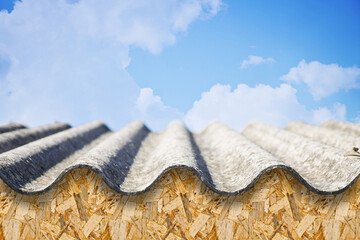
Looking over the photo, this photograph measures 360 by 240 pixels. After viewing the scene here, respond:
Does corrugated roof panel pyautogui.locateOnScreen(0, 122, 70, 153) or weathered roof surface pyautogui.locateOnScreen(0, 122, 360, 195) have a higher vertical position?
corrugated roof panel pyautogui.locateOnScreen(0, 122, 70, 153)

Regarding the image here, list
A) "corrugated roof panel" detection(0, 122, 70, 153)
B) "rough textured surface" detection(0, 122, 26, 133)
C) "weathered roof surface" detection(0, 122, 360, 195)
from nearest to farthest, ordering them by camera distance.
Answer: "weathered roof surface" detection(0, 122, 360, 195)
"corrugated roof panel" detection(0, 122, 70, 153)
"rough textured surface" detection(0, 122, 26, 133)

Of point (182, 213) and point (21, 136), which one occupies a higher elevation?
point (21, 136)

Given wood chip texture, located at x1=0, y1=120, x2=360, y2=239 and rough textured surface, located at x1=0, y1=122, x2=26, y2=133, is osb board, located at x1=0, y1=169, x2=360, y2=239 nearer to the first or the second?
wood chip texture, located at x1=0, y1=120, x2=360, y2=239

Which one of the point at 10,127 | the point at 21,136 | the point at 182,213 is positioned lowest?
the point at 182,213

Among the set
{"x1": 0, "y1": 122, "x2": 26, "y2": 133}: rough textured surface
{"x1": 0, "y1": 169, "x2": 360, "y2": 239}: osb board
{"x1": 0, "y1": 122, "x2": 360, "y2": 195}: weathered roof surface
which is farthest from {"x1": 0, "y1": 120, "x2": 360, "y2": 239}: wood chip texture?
{"x1": 0, "y1": 122, "x2": 26, "y2": 133}: rough textured surface

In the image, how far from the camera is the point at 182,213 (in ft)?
15.4

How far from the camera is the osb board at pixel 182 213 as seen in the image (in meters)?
4.69

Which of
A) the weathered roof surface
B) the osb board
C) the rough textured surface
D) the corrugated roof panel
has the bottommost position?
the osb board

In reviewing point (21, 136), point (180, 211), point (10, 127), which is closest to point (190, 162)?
point (180, 211)

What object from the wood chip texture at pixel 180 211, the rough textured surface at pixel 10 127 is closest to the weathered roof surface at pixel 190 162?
the wood chip texture at pixel 180 211

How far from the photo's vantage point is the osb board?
15.4ft

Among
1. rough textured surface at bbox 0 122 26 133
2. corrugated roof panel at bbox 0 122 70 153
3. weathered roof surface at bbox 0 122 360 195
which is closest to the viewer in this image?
weathered roof surface at bbox 0 122 360 195

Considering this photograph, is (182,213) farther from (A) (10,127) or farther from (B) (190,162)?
(A) (10,127)

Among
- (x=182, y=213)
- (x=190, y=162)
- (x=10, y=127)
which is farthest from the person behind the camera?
(x=10, y=127)
